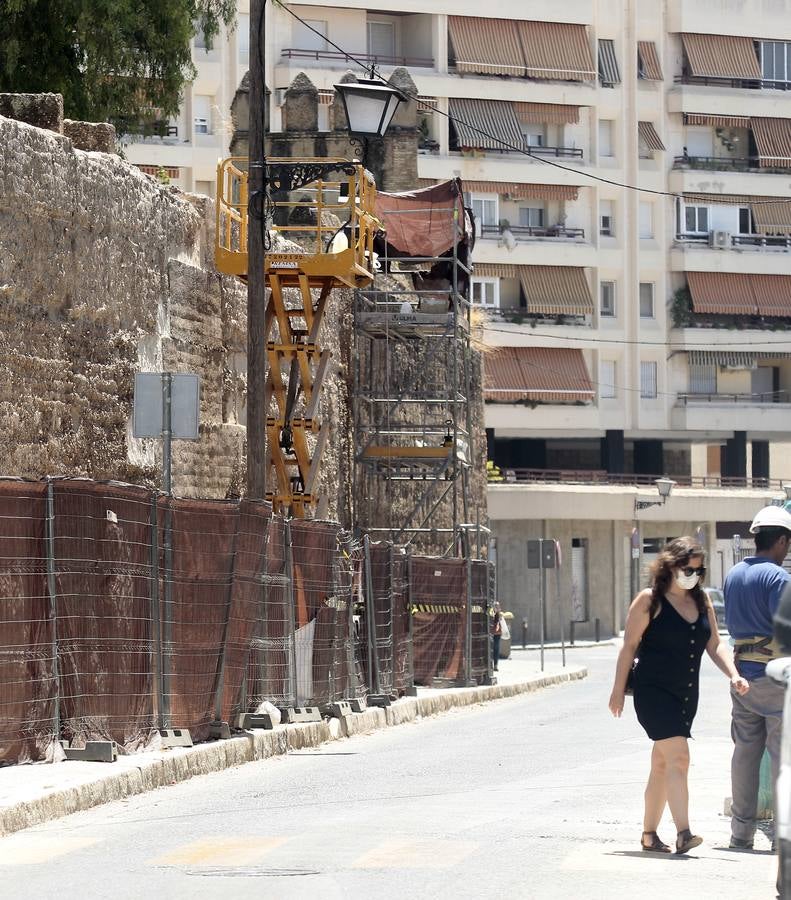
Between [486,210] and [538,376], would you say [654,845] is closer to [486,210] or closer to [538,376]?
[538,376]

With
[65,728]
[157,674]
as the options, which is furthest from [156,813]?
[157,674]

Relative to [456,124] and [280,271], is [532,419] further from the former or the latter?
[280,271]

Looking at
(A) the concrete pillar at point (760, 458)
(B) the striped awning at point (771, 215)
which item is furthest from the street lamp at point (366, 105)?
(A) the concrete pillar at point (760, 458)

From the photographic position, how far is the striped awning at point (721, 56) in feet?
217

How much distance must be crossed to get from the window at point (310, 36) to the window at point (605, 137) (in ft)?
33.8

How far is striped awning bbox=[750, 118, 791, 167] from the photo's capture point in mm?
66750

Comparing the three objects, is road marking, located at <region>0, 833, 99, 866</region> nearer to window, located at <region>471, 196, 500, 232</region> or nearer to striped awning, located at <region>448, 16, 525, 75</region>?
window, located at <region>471, 196, 500, 232</region>

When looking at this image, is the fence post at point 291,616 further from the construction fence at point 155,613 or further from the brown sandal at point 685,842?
the brown sandal at point 685,842

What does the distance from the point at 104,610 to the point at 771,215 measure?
56807 millimetres

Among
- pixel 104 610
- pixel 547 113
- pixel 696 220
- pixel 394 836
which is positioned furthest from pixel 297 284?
pixel 696 220

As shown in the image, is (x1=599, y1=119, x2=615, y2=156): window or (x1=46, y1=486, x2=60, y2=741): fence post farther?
(x1=599, y1=119, x2=615, y2=156): window

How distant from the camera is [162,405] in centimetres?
1594

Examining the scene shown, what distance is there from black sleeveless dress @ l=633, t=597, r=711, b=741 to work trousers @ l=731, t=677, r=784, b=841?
1.04ft

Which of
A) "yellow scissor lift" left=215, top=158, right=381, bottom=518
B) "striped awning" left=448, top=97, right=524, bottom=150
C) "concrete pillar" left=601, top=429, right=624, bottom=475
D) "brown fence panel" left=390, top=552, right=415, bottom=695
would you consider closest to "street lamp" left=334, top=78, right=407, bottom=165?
"yellow scissor lift" left=215, top=158, right=381, bottom=518
